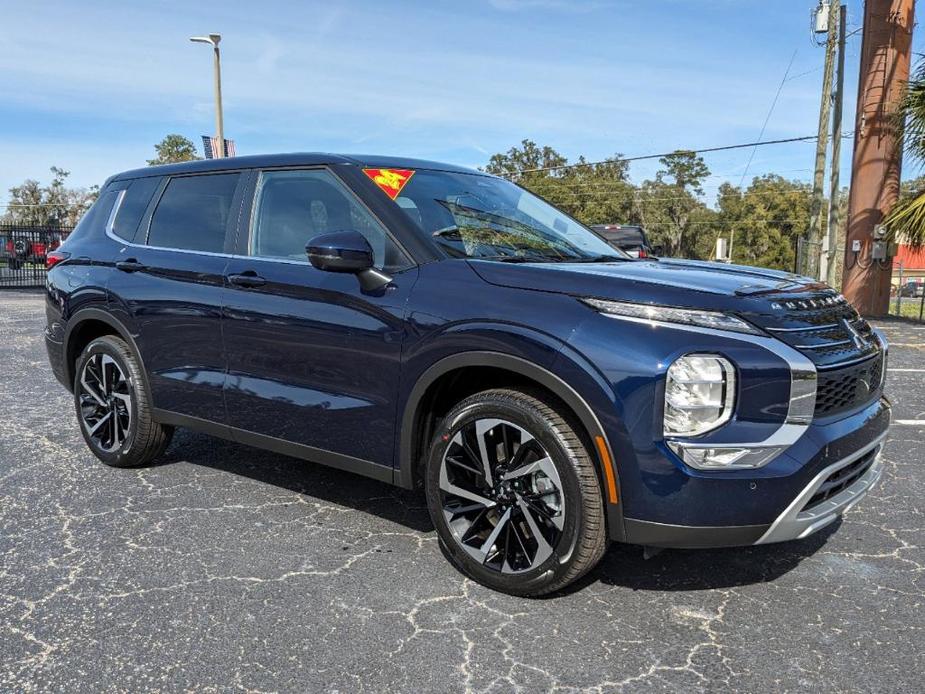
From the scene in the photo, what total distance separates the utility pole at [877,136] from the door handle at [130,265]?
640 inches

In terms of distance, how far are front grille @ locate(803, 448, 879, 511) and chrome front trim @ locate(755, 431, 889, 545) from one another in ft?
0.05

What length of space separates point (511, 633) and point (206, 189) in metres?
2.93

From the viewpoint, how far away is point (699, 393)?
262cm

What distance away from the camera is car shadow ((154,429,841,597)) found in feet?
10.8

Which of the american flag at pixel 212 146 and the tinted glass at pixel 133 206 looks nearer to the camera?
the tinted glass at pixel 133 206

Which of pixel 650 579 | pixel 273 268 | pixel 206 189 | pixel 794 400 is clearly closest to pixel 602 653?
pixel 650 579

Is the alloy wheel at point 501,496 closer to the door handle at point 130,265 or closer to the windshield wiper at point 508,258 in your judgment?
the windshield wiper at point 508,258

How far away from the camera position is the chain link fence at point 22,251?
82.1 ft

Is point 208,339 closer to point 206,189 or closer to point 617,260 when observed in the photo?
point 206,189

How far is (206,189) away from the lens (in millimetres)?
4316

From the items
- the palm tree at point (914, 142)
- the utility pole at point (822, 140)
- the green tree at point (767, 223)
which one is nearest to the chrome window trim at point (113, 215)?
the palm tree at point (914, 142)

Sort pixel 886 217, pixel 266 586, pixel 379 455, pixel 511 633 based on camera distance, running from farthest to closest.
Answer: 1. pixel 886 217
2. pixel 379 455
3. pixel 266 586
4. pixel 511 633

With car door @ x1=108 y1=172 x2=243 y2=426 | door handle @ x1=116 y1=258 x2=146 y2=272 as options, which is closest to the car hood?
car door @ x1=108 y1=172 x2=243 y2=426

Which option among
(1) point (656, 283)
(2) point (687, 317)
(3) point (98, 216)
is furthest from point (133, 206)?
(2) point (687, 317)
